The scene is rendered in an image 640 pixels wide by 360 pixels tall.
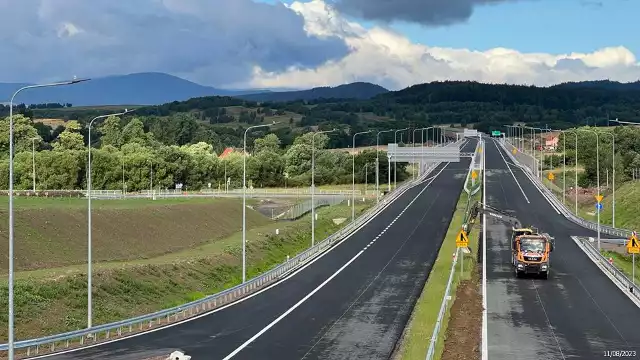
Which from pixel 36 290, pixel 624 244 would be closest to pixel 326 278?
pixel 36 290

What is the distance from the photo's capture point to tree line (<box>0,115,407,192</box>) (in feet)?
430

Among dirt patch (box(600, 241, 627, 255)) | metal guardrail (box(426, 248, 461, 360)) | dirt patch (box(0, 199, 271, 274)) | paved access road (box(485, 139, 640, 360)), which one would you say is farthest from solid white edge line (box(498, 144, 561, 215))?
metal guardrail (box(426, 248, 461, 360))

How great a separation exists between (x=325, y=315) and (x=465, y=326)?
25.7ft

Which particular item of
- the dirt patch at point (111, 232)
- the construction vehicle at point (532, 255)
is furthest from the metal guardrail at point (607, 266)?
the dirt patch at point (111, 232)

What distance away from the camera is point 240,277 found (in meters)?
61.5

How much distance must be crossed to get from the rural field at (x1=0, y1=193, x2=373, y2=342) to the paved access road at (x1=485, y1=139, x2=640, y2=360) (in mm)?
18213

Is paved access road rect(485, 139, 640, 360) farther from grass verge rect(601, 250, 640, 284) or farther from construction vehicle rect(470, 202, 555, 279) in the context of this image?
grass verge rect(601, 250, 640, 284)

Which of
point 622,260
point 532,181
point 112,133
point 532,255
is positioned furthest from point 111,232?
point 112,133

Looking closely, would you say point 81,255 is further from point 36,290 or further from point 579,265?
point 579,265

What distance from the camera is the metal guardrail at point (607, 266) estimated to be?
4874 cm

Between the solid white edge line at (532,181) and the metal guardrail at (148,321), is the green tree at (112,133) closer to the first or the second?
the solid white edge line at (532,181)

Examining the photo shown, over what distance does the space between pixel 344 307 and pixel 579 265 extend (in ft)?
74.4

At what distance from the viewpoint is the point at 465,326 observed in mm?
38000

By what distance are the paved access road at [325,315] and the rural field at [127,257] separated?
5.69 metres
